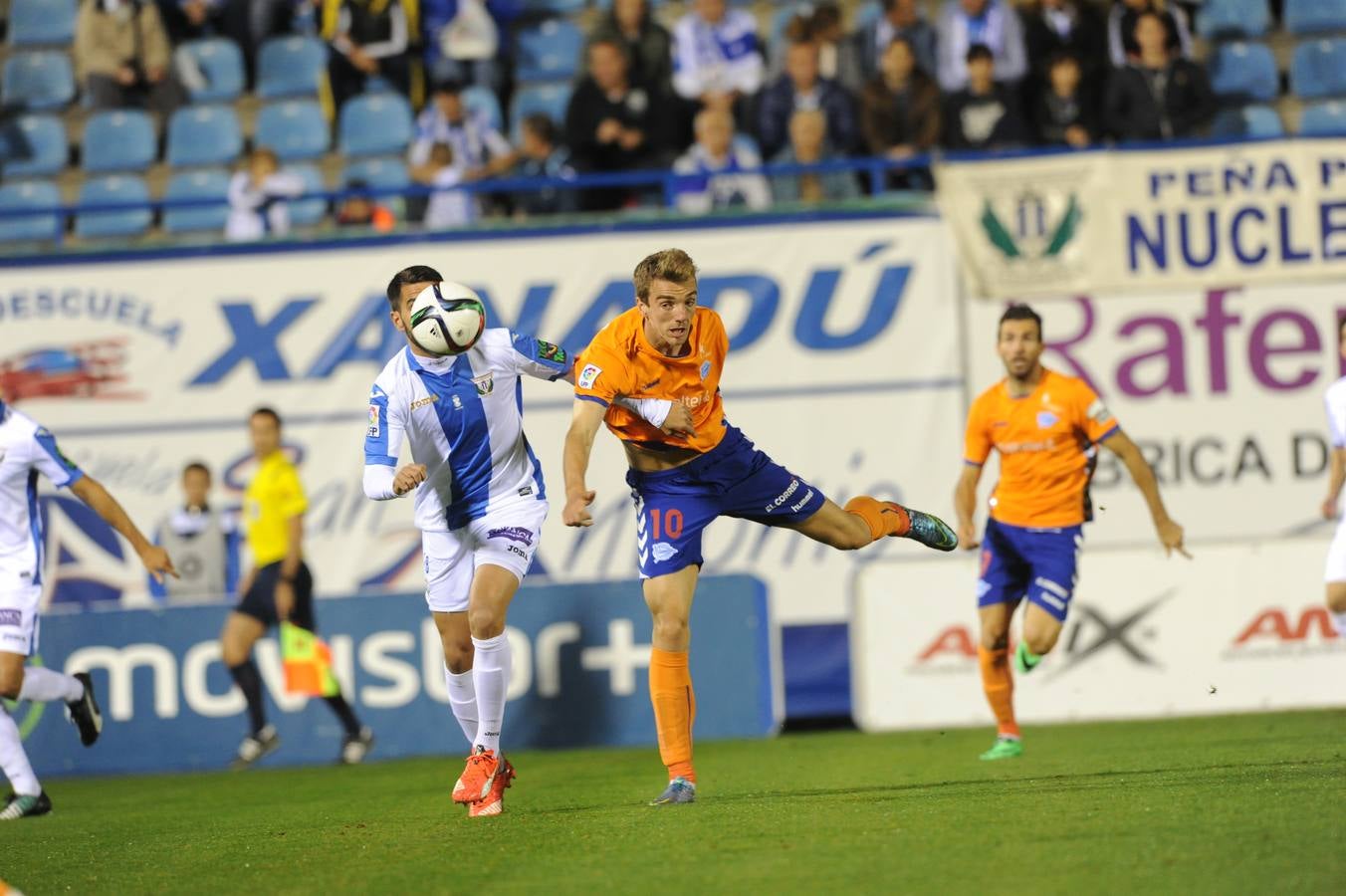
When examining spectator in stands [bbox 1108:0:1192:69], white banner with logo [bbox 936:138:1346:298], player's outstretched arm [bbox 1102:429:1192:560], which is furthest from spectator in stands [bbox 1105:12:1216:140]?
player's outstretched arm [bbox 1102:429:1192:560]

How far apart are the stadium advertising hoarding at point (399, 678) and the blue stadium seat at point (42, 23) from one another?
774 cm

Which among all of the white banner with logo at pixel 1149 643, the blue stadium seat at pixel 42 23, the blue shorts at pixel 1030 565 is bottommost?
the white banner with logo at pixel 1149 643

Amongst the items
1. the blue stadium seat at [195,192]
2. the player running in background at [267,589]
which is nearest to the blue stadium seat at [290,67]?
the blue stadium seat at [195,192]

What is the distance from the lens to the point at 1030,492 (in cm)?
1037

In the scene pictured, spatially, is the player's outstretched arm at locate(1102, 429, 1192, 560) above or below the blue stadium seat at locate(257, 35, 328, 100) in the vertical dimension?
below

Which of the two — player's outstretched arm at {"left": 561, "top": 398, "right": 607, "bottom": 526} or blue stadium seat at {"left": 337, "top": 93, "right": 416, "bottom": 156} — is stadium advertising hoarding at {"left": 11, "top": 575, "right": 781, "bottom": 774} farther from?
player's outstretched arm at {"left": 561, "top": 398, "right": 607, "bottom": 526}

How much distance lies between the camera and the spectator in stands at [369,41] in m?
17.8

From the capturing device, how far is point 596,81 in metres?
16.5

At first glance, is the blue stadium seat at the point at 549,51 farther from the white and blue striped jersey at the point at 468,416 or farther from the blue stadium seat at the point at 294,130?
the white and blue striped jersey at the point at 468,416

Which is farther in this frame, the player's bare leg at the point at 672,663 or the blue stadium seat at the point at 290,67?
the blue stadium seat at the point at 290,67

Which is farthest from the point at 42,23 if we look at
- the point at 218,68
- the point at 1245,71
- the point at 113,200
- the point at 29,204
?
the point at 1245,71

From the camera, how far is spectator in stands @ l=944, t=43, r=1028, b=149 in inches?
622

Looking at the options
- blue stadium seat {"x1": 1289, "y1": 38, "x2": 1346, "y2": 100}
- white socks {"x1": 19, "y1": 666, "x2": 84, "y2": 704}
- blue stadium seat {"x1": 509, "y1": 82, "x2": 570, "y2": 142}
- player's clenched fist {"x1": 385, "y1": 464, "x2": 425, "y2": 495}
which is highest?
blue stadium seat {"x1": 509, "y1": 82, "x2": 570, "y2": 142}

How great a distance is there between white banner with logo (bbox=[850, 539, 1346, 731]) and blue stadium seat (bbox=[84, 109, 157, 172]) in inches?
349
